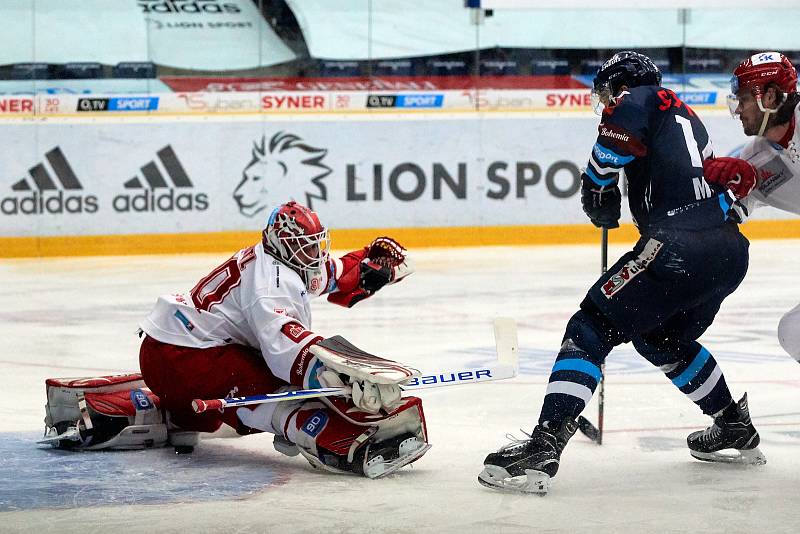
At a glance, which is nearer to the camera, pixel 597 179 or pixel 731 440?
pixel 597 179

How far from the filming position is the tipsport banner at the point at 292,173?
1068 cm

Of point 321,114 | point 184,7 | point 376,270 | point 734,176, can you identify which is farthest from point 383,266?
point 184,7

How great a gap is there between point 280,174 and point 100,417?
22.7 ft

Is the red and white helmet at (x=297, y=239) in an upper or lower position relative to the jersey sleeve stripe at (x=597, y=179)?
lower

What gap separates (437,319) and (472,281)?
5.71 feet

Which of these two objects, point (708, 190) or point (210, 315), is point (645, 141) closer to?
point (708, 190)

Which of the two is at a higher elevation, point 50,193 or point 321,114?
point 321,114

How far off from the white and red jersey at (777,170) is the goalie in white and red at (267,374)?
1.16 metres

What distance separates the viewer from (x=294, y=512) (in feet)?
11.4

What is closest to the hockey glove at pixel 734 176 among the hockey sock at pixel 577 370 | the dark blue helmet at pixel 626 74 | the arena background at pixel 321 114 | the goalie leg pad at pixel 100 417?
the dark blue helmet at pixel 626 74

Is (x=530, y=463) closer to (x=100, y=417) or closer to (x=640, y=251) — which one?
(x=640, y=251)

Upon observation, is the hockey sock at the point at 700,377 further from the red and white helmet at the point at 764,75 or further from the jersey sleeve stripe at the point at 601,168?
the red and white helmet at the point at 764,75

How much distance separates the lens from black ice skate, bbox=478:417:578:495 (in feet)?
12.0

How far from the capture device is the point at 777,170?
13.0 ft
